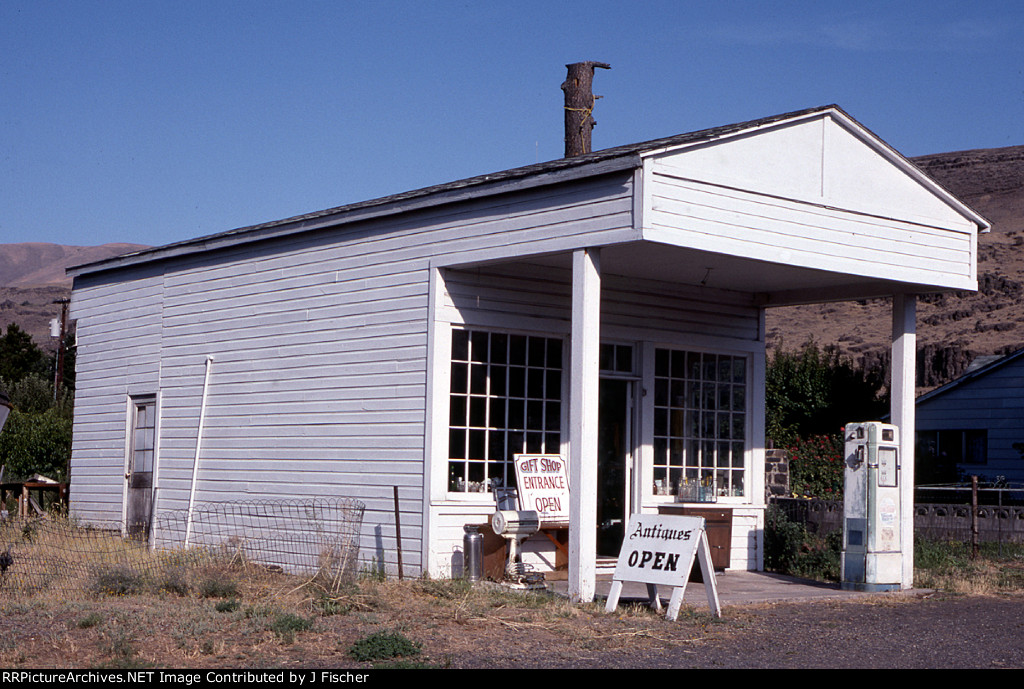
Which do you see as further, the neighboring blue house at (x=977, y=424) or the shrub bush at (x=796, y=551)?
the neighboring blue house at (x=977, y=424)

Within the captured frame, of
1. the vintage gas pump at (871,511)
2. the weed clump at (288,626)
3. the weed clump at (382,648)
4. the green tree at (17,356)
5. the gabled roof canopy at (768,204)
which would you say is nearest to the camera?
the weed clump at (382,648)

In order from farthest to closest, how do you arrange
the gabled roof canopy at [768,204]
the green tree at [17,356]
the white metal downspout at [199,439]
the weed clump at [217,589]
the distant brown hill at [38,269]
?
the distant brown hill at [38,269], the green tree at [17,356], the white metal downspout at [199,439], the gabled roof canopy at [768,204], the weed clump at [217,589]

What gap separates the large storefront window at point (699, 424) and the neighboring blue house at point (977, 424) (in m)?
11.8

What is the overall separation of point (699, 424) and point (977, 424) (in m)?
15.5

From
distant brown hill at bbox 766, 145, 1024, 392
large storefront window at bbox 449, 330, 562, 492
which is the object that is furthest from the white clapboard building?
distant brown hill at bbox 766, 145, 1024, 392

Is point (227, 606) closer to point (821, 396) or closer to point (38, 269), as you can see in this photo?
point (821, 396)

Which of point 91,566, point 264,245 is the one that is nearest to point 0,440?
point 264,245

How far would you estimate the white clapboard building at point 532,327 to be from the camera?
34.8 ft

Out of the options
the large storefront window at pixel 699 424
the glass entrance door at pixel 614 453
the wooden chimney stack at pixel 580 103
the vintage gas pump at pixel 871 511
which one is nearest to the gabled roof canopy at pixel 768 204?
the large storefront window at pixel 699 424

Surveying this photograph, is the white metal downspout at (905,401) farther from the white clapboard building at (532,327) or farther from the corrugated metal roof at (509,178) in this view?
the corrugated metal roof at (509,178)

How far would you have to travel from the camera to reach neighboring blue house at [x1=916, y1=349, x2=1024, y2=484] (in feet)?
86.2

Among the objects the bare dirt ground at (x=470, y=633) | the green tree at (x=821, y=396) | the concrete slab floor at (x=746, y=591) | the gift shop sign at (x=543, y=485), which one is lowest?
the bare dirt ground at (x=470, y=633)

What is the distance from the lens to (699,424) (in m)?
14.1

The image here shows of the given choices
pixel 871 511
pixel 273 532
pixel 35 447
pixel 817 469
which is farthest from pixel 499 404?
pixel 35 447
